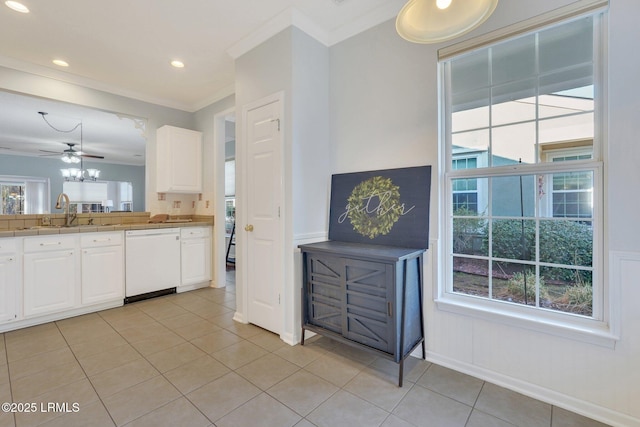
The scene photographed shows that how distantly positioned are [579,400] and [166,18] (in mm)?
3968

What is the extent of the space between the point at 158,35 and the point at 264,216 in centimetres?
196

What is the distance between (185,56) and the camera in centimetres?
312

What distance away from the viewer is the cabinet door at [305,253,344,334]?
2.19 metres

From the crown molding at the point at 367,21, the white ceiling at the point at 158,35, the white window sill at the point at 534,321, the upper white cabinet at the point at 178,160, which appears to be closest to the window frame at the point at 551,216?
the white window sill at the point at 534,321

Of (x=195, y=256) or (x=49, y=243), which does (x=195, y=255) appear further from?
(x=49, y=243)

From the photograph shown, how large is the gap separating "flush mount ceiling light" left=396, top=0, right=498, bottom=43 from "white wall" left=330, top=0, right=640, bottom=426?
0.82 meters

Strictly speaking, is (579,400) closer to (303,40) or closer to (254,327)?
(254,327)

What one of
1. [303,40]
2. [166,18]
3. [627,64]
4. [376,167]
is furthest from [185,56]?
[627,64]

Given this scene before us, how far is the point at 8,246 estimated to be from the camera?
8.75 ft

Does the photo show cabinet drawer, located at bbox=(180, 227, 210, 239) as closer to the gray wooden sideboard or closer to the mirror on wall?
the mirror on wall

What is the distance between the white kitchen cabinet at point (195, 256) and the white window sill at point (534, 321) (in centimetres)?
322

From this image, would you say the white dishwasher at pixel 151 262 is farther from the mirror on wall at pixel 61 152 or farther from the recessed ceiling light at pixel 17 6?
the recessed ceiling light at pixel 17 6

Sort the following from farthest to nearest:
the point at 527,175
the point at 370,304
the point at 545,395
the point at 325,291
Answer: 1. the point at 325,291
2. the point at 370,304
3. the point at 527,175
4. the point at 545,395

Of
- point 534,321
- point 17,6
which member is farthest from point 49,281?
point 534,321
